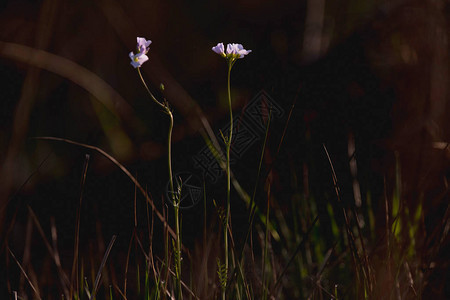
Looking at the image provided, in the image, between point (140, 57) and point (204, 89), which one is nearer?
point (140, 57)

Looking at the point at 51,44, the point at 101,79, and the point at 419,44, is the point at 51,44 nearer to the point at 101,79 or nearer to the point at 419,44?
the point at 101,79

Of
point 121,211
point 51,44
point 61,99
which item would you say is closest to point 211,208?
point 121,211

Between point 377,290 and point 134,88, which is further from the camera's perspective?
point 134,88

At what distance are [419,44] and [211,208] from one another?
2.64 feet

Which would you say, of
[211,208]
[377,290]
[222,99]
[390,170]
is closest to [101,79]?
[222,99]

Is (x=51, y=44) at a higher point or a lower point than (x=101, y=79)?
higher

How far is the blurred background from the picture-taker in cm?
169

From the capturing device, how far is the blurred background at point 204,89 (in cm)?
169

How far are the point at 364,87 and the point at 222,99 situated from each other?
447 millimetres

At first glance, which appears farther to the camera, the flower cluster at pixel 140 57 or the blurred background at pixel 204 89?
the blurred background at pixel 204 89

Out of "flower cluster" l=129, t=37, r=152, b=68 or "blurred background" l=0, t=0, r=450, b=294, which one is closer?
"flower cluster" l=129, t=37, r=152, b=68

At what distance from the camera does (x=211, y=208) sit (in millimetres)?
1705

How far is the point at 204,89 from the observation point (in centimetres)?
180

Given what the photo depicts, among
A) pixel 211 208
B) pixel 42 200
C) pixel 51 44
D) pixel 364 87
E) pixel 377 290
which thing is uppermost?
pixel 51 44
